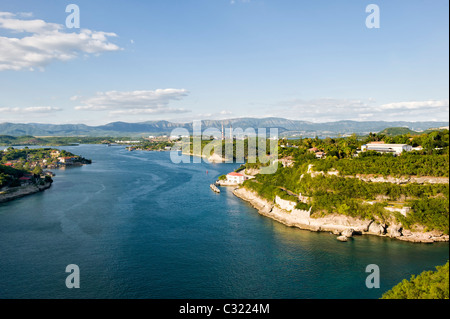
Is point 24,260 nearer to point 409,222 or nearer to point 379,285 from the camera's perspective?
point 379,285

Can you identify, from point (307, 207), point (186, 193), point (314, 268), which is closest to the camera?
point (314, 268)

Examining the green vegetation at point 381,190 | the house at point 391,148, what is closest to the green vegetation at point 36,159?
the green vegetation at point 381,190

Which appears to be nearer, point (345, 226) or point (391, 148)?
point (345, 226)
